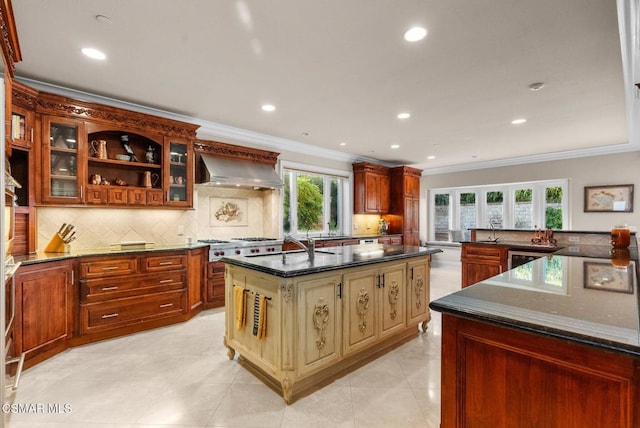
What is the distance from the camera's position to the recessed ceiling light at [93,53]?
2516 mm

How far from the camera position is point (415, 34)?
7.37 ft

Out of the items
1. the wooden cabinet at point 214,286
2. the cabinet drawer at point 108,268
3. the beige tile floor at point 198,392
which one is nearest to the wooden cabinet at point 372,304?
the beige tile floor at point 198,392

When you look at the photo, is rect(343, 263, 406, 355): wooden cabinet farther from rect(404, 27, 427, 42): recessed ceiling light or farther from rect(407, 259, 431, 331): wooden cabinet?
rect(404, 27, 427, 42): recessed ceiling light

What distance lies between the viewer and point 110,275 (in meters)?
3.16

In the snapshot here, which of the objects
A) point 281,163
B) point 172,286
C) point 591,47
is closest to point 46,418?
point 172,286

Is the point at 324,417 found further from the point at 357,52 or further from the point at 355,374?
the point at 357,52

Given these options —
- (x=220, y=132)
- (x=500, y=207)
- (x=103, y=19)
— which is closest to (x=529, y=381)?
(x=103, y=19)

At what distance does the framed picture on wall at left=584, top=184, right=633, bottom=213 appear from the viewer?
5727 mm

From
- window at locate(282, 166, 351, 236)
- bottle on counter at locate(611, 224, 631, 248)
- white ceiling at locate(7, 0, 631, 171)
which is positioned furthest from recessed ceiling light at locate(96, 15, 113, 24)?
bottle on counter at locate(611, 224, 631, 248)

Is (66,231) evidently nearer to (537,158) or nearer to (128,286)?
(128,286)

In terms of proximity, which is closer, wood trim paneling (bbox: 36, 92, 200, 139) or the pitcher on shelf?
wood trim paneling (bbox: 36, 92, 200, 139)

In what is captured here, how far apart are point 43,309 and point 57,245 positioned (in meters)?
0.76

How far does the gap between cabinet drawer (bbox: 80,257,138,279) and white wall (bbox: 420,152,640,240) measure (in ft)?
24.7

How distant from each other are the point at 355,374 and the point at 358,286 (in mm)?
712
